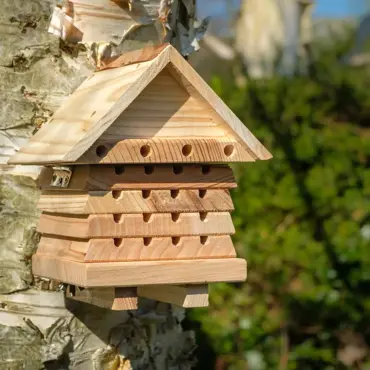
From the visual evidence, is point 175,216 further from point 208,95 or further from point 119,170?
point 208,95

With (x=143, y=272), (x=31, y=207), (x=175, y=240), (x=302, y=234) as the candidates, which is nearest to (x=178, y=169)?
(x=175, y=240)

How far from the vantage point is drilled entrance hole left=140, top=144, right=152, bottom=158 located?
1.96 m

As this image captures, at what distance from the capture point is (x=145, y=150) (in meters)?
1.97

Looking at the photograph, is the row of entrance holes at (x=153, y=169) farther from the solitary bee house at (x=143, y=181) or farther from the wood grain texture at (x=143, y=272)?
the wood grain texture at (x=143, y=272)

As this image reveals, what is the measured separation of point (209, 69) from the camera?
34.1 feet

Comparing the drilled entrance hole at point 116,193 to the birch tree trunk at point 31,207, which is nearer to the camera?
the drilled entrance hole at point 116,193

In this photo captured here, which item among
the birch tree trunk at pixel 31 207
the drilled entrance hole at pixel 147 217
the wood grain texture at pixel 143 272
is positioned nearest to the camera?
the wood grain texture at pixel 143 272

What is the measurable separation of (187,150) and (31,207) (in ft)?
1.48

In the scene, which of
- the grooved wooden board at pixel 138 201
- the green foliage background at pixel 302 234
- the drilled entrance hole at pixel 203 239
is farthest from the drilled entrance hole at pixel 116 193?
the green foliage background at pixel 302 234

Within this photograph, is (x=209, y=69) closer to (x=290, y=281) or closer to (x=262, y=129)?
(x=262, y=129)

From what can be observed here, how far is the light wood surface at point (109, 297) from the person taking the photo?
195cm

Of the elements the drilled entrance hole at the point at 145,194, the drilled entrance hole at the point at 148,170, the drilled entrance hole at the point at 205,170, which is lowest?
the drilled entrance hole at the point at 145,194

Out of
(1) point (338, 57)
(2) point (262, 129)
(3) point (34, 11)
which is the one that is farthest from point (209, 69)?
(3) point (34, 11)

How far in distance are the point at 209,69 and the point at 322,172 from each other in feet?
16.2
